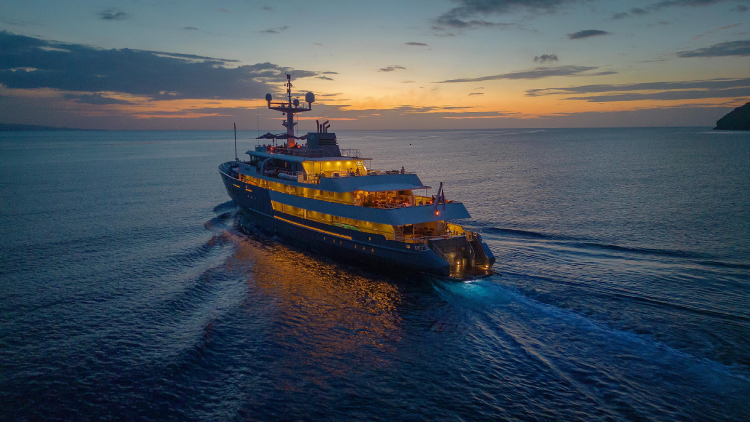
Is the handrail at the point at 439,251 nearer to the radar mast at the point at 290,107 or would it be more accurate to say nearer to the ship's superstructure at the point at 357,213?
the ship's superstructure at the point at 357,213

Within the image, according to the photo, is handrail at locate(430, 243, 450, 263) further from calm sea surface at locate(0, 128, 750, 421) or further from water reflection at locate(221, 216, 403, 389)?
water reflection at locate(221, 216, 403, 389)

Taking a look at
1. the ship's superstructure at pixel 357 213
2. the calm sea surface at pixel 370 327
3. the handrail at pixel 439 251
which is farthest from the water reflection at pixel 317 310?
the handrail at pixel 439 251

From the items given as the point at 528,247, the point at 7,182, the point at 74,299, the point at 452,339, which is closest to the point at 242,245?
the point at 74,299

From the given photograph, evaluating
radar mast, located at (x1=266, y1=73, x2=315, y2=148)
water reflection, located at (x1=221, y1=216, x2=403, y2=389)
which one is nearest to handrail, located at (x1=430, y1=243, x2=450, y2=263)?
water reflection, located at (x1=221, y1=216, x2=403, y2=389)

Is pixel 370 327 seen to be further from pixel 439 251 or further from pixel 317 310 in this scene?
pixel 439 251

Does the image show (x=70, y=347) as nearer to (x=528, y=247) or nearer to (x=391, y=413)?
(x=391, y=413)

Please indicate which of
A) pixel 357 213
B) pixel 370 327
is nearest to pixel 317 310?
pixel 370 327

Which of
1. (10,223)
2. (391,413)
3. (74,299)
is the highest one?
(10,223)
